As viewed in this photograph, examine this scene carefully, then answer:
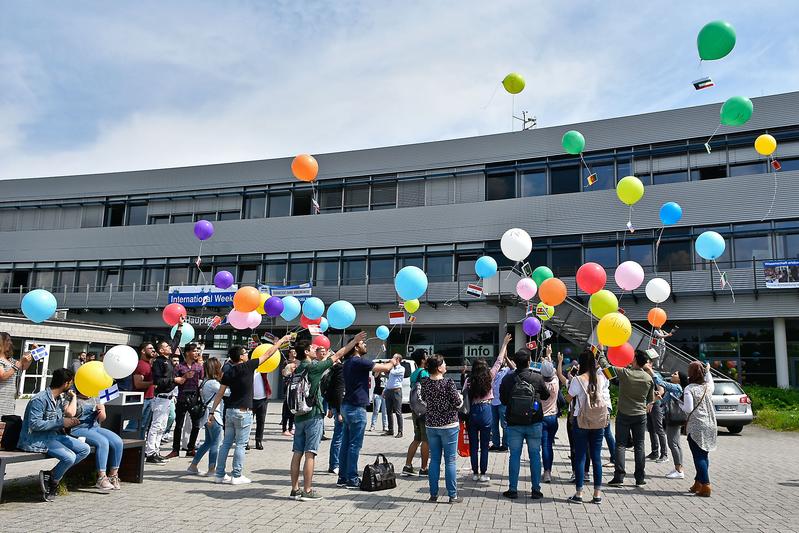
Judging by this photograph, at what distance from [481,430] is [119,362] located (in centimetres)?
494

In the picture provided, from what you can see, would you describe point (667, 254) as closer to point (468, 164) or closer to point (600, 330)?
→ point (468, 164)

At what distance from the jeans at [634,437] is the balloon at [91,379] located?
668cm

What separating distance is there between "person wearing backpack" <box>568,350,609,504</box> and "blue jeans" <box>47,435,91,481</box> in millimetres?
5856

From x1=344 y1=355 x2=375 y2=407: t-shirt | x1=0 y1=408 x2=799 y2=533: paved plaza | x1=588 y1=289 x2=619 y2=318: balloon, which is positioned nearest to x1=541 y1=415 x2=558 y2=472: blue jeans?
x1=0 y1=408 x2=799 y2=533: paved plaza

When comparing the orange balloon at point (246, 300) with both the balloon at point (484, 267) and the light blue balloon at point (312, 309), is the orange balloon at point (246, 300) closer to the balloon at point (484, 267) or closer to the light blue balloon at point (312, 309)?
the light blue balloon at point (312, 309)

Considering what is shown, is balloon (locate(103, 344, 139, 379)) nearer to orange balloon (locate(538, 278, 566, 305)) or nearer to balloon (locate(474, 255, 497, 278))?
orange balloon (locate(538, 278, 566, 305))

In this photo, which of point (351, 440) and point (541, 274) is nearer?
point (351, 440)

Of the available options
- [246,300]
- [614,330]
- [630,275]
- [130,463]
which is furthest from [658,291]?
[130,463]

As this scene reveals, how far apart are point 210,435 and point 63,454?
7.02 feet

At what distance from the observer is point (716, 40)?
10023mm

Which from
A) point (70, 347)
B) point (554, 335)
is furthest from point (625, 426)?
point (70, 347)

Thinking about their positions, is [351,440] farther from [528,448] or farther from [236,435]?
[528,448]

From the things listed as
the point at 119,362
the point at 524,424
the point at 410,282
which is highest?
the point at 410,282

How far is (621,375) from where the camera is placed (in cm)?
859
